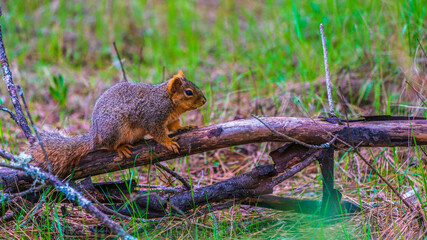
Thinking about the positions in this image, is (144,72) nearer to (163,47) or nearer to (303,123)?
(163,47)


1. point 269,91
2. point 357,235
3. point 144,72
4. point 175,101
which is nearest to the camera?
point 357,235

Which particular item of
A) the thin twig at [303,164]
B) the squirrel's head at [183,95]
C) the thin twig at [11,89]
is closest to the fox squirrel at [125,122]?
the squirrel's head at [183,95]

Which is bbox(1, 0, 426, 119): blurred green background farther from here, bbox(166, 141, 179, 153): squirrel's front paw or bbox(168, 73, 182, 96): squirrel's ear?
bbox(166, 141, 179, 153): squirrel's front paw

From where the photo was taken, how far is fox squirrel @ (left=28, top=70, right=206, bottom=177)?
2.44m

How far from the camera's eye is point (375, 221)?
223cm

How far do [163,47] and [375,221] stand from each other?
166 inches

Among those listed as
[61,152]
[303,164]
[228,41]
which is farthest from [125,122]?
[228,41]

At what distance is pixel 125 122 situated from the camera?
2625mm

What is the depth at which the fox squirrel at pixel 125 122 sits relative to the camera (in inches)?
96.0

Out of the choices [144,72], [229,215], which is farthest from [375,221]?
[144,72]

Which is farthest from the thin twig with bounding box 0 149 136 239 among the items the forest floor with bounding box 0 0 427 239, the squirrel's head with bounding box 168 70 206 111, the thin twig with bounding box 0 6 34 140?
the squirrel's head with bounding box 168 70 206 111

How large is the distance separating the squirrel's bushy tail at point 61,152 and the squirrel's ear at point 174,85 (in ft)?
2.04

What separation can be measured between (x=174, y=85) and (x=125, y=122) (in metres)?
0.42

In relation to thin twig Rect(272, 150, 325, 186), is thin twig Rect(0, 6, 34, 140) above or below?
above
